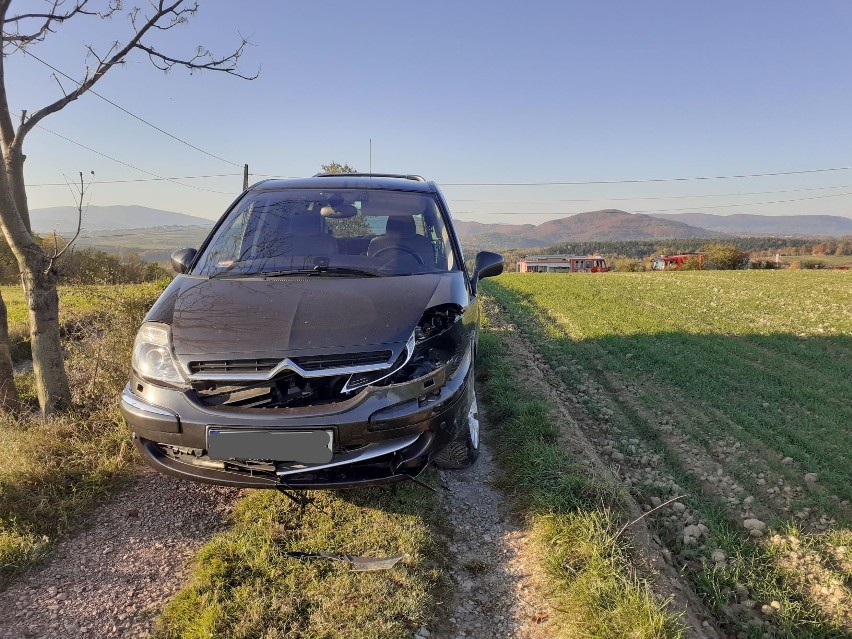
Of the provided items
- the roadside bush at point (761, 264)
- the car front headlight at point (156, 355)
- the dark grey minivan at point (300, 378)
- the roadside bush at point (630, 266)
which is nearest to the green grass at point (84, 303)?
the dark grey minivan at point (300, 378)

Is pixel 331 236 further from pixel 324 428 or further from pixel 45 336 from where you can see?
pixel 45 336

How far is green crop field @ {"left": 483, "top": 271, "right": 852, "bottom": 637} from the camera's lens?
8.78ft

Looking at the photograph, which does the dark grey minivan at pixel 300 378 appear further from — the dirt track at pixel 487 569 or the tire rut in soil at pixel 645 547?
the tire rut in soil at pixel 645 547

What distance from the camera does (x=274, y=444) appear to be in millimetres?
2248

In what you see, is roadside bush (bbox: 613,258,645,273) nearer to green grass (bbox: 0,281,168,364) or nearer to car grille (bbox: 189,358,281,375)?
green grass (bbox: 0,281,168,364)

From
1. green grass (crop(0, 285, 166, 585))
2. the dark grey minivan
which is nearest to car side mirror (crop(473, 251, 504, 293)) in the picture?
the dark grey minivan

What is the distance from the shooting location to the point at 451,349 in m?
2.71

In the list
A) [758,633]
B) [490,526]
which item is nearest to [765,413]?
[758,633]

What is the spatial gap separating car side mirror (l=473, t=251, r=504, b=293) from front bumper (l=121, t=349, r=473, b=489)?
159 cm

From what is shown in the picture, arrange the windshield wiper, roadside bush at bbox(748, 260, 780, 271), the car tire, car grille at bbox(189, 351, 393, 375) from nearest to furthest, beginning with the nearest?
1. car grille at bbox(189, 351, 393, 375)
2. the windshield wiper
3. the car tire
4. roadside bush at bbox(748, 260, 780, 271)

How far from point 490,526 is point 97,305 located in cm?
448

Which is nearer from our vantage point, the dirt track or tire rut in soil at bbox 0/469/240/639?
tire rut in soil at bbox 0/469/240/639

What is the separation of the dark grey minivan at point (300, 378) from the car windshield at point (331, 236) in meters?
0.19

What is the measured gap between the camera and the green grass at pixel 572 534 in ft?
6.89
